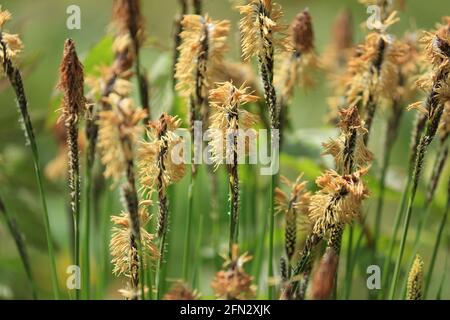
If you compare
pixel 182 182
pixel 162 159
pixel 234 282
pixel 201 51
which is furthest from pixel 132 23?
pixel 182 182

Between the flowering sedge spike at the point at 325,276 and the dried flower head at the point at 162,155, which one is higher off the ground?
the dried flower head at the point at 162,155

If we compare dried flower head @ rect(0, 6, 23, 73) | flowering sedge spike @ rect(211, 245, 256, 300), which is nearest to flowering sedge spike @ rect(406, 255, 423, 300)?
flowering sedge spike @ rect(211, 245, 256, 300)

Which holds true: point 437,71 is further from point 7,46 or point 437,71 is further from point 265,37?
point 7,46

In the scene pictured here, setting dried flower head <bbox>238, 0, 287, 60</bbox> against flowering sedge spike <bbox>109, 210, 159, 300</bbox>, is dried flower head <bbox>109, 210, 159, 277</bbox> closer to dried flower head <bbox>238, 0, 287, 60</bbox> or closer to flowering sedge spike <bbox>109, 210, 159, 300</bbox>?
flowering sedge spike <bbox>109, 210, 159, 300</bbox>

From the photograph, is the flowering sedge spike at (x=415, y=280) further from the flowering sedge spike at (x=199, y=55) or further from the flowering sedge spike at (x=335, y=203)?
the flowering sedge spike at (x=199, y=55)

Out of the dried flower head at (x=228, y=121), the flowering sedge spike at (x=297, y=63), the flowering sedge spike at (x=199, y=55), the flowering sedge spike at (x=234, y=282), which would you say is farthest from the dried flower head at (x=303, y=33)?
the flowering sedge spike at (x=234, y=282)
